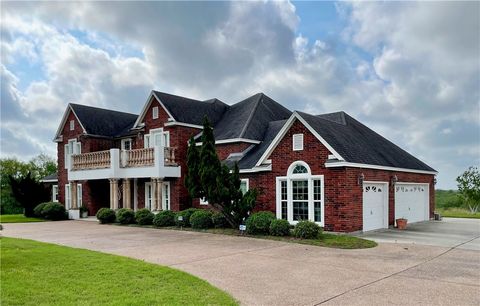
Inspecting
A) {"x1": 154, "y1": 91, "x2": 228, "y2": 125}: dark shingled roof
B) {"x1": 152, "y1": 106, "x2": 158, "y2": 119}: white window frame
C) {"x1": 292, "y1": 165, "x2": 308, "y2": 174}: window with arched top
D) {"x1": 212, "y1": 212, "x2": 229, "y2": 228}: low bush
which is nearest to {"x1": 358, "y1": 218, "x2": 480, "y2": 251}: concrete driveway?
{"x1": 292, "y1": 165, "x2": 308, "y2": 174}: window with arched top

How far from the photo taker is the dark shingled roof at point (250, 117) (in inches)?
926

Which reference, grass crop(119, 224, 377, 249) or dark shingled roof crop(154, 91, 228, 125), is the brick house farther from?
grass crop(119, 224, 377, 249)

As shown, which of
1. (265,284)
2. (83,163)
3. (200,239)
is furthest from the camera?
(83,163)

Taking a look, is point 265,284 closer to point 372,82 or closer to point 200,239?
point 200,239

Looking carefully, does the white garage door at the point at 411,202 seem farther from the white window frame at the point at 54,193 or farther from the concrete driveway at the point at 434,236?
the white window frame at the point at 54,193

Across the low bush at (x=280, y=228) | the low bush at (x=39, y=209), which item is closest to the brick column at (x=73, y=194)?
the low bush at (x=39, y=209)

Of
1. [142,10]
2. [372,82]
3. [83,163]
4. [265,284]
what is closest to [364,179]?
[372,82]

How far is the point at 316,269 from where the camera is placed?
977 centimetres

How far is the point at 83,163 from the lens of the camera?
2784 cm

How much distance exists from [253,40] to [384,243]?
35.6 feet

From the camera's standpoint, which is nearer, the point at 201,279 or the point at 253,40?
the point at 201,279

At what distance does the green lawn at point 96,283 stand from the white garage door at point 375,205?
1045 cm

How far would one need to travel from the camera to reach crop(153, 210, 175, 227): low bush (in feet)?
67.2

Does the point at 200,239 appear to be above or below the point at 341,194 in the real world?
below
